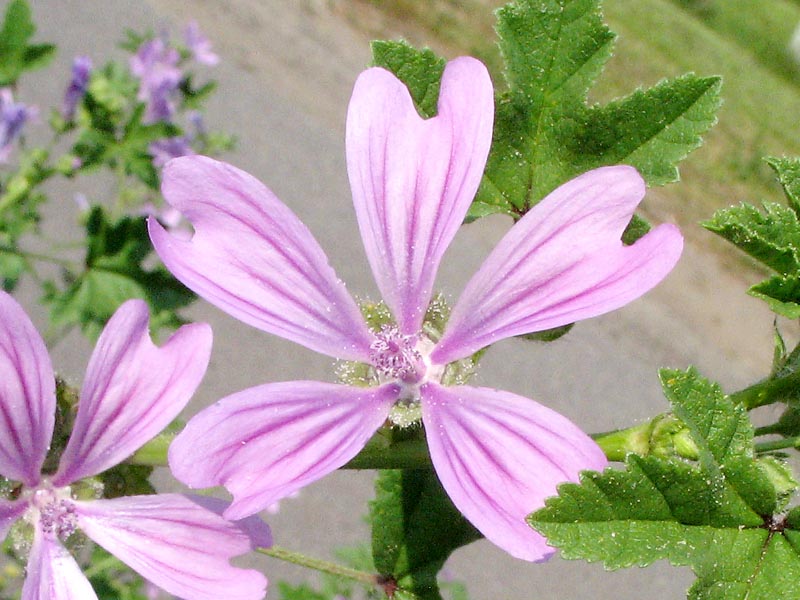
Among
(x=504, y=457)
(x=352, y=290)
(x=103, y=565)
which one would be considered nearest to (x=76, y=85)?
(x=103, y=565)

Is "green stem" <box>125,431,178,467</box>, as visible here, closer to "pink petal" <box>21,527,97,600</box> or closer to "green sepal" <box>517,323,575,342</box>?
"pink petal" <box>21,527,97,600</box>

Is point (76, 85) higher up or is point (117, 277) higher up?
point (76, 85)

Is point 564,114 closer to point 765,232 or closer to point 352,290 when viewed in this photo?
point 765,232

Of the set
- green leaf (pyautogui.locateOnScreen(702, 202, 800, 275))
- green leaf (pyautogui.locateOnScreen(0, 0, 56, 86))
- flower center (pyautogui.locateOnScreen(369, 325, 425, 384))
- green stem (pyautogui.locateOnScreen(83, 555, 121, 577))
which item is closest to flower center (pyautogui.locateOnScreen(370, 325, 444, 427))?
flower center (pyautogui.locateOnScreen(369, 325, 425, 384))

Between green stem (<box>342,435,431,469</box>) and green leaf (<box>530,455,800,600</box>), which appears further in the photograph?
green stem (<box>342,435,431,469</box>)

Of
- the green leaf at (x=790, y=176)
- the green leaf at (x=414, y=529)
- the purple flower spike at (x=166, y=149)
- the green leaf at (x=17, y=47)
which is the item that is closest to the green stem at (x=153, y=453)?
the green leaf at (x=414, y=529)

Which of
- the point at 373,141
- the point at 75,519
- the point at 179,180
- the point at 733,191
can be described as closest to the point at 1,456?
the point at 75,519

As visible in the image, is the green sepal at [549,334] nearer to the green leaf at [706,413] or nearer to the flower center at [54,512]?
the green leaf at [706,413]
